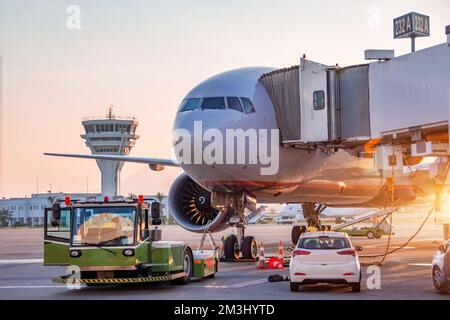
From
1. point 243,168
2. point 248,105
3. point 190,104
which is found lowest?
point 243,168

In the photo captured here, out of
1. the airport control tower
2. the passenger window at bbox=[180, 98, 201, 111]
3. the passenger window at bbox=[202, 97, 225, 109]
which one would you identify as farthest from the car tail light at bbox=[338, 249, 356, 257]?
the airport control tower

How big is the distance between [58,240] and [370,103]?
7.60 meters

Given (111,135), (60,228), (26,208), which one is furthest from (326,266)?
(26,208)

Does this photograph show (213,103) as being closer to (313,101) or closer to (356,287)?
(313,101)

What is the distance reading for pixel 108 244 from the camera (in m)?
17.2

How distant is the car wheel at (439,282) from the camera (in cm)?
1562

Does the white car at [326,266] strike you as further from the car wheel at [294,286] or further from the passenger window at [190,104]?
the passenger window at [190,104]

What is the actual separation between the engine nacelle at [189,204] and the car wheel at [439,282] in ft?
43.6

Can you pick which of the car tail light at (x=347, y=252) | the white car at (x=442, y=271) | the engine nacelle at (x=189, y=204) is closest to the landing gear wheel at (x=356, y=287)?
the car tail light at (x=347, y=252)
